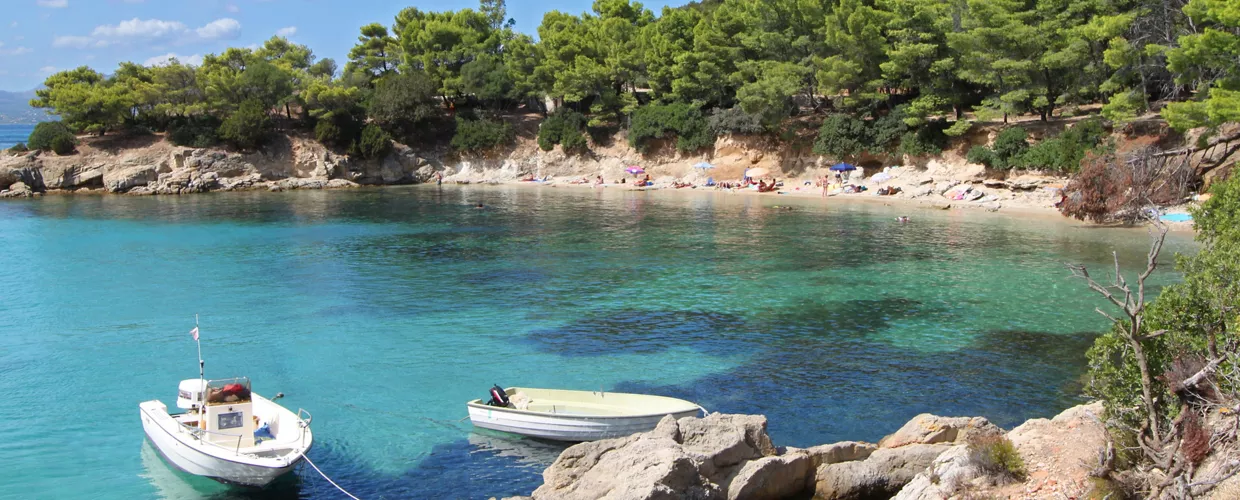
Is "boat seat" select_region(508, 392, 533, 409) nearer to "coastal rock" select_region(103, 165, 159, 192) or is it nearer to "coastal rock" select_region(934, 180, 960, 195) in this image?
"coastal rock" select_region(934, 180, 960, 195)

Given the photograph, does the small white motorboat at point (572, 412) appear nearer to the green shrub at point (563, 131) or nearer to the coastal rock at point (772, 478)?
the coastal rock at point (772, 478)

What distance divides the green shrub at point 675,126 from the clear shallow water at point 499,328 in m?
21.7

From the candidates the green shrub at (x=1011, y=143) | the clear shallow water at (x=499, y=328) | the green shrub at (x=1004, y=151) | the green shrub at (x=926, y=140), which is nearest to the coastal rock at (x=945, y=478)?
the clear shallow water at (x=499, y=328)

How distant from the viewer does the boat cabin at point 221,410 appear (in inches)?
674

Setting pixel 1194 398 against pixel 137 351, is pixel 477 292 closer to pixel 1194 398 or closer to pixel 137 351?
pixel 137 351

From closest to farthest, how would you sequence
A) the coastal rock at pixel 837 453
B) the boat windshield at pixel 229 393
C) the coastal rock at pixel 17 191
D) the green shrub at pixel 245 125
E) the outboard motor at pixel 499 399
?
the coastal rock at pixel 837 453 → the boat windshield at pixel 229 393 → the outboard motor at pixel 499 399 → the coastal rock at pixel 17 191 → the green shrub at pixel 245 125

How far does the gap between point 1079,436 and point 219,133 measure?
247ft

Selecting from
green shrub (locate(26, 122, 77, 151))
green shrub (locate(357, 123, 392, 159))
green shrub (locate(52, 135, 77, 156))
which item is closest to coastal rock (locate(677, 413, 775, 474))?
green shrub (locate(357, 123, 392, 159))

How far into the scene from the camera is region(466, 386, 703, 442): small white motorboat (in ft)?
58.3

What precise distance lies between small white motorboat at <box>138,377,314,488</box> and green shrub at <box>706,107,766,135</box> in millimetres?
52323

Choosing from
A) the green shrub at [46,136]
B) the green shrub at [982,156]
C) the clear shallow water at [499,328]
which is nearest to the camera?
the clear shallow water at [499,328]

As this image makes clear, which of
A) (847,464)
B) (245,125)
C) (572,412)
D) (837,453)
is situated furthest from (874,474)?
(245,125)

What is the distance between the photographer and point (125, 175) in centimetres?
7162

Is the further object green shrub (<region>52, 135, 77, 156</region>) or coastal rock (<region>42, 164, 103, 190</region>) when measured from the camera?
green shrub (<region>52, 135, 77, 156</region>)
